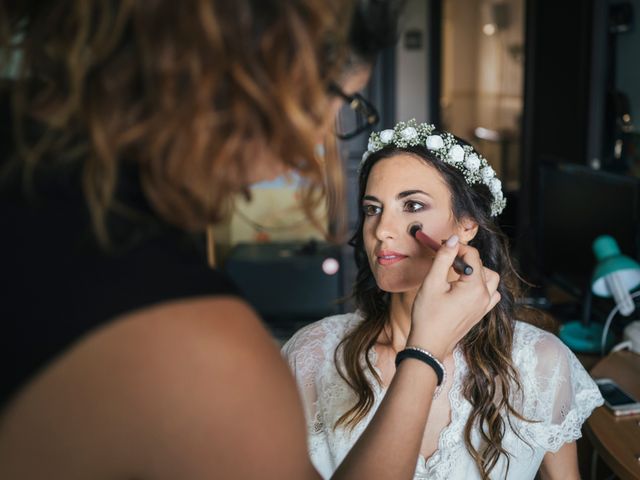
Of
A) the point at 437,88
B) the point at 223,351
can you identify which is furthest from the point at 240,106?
the point at 437,88

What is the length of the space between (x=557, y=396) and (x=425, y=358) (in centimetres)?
75

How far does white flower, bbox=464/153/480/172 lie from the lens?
4.90 ft

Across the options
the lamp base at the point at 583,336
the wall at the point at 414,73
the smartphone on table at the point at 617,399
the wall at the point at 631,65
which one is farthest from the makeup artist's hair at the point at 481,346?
the wall at the point at 414,73

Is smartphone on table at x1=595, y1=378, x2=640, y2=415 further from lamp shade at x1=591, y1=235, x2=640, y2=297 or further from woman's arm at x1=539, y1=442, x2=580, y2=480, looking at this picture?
lamp shade at x1=591, y1=235, x2=640, y2=297

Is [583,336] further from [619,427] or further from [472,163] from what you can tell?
[472,163]

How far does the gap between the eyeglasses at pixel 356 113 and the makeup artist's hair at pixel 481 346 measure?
0.17 metres

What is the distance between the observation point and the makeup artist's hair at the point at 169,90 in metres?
0.56

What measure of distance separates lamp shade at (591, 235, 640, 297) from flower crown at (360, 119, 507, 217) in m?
0.54

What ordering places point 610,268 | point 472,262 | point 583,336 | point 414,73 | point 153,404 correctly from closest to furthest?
point 153,404
point 472,262
point 610,268
point 583,336
point 414,73

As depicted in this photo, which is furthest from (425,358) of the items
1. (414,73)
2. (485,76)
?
(485,76)

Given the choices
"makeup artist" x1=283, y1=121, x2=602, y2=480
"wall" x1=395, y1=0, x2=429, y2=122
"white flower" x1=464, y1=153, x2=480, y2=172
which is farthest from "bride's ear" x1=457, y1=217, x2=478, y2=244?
"wall" x1=395, y1=0, x2=429, y2=122

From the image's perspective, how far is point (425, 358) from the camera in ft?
2.81

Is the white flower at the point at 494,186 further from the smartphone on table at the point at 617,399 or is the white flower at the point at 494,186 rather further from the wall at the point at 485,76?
the wall at the point at 485,76

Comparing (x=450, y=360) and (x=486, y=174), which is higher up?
(x=486, y=174)
